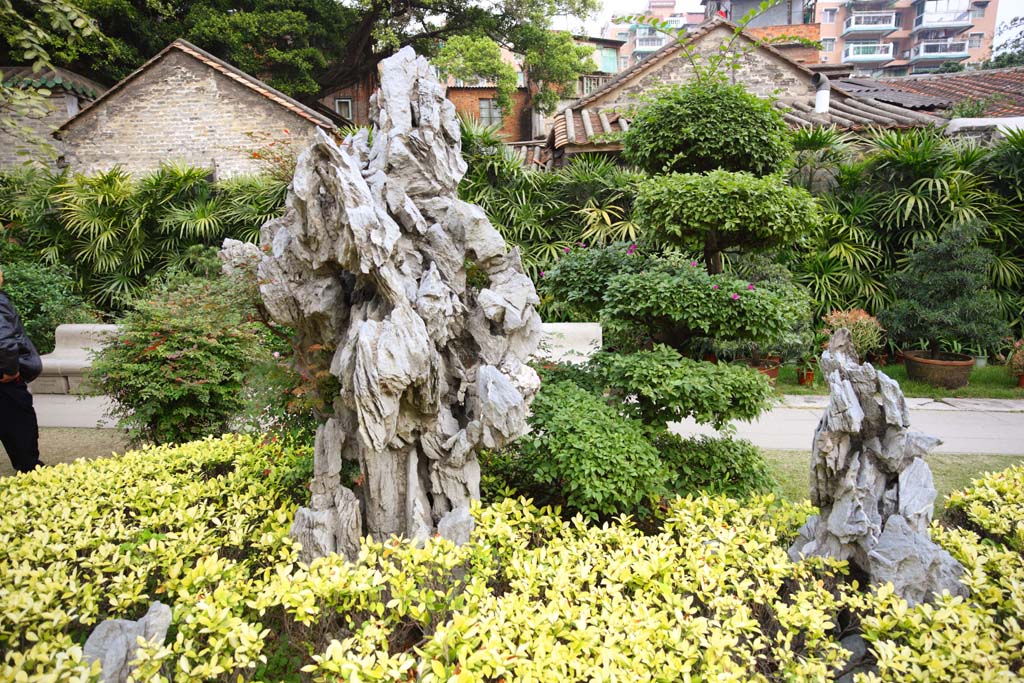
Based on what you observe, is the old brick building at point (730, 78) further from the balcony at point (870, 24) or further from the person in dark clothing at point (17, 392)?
the balcony at point (870, 24)

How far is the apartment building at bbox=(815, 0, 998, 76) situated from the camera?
43969 mm

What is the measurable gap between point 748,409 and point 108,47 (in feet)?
55.1

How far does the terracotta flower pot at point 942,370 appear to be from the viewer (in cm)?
841

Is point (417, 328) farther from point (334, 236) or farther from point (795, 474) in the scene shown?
point (795, 474)

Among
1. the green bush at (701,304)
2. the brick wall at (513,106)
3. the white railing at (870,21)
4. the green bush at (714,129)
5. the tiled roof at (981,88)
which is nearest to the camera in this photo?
the green bush at (701,304)

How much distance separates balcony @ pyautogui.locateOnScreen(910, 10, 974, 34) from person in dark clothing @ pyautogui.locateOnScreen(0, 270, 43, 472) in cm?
5771

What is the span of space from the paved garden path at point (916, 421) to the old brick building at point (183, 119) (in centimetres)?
657

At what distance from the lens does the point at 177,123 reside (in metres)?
12.7

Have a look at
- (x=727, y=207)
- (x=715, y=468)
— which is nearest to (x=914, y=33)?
(x=727, y=207)

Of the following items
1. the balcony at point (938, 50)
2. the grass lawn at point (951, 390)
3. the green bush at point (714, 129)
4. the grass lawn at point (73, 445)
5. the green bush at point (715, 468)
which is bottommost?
the grass lawn at point (73, 445)

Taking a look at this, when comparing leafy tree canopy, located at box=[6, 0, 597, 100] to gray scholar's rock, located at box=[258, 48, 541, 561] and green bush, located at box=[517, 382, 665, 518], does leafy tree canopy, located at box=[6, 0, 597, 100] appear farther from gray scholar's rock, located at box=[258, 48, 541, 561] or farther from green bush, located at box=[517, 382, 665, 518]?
green bush, located at box=[517, 382, 665, 518]

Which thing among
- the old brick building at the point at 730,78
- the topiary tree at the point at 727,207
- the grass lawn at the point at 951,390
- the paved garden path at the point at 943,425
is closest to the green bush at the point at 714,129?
the topiary tree at the point at 727,207

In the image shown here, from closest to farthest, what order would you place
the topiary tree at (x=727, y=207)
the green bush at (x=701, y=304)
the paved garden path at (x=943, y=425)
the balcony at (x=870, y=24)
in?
1. the green bush at (x=701, y=304)
2. the topiary tree at (x=727, y=207)
3. the paved garden path at (x=943, y=425)
4. the balcony at (x=870, y=24)

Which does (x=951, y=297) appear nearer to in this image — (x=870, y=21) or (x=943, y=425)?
(x=943, y=425)
